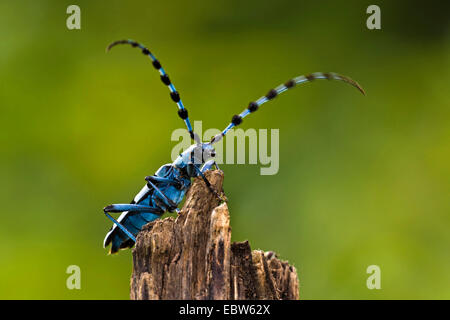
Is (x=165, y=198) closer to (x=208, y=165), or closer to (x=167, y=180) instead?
(x=167, y=180)

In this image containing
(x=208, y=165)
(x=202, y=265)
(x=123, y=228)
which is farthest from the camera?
(x=123, y=228)

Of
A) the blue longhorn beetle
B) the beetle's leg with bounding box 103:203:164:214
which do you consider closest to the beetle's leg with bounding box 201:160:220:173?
the blue longhorn beetle

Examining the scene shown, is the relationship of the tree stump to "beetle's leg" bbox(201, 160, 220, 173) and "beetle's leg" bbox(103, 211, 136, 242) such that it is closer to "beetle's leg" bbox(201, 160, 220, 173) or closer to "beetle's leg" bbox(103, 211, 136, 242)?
"beetle's leg" bbox(201, 160, 220, 173)

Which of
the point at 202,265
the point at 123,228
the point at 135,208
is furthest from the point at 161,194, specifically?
the point at 202,265

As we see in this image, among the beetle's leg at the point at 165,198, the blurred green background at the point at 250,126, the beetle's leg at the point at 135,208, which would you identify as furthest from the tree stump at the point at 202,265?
the blurred green background at the point at 250,126

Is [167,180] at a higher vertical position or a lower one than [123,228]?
higher
